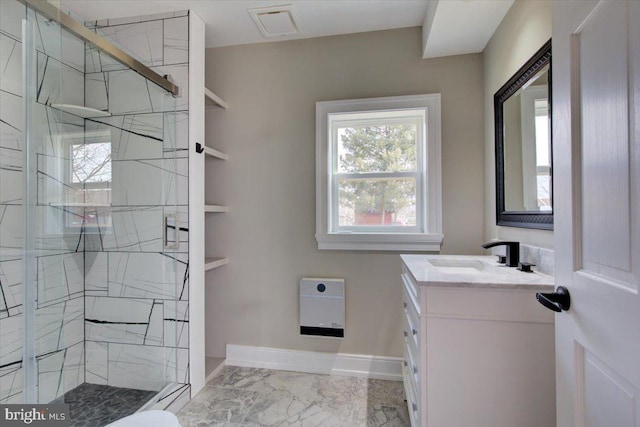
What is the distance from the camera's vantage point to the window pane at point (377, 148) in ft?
7.17

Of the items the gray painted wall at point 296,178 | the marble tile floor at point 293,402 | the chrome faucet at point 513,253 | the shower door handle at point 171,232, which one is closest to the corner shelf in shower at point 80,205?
the shower door handle at point 171,232

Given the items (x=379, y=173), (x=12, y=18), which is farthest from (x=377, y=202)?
(x=12, y=18)

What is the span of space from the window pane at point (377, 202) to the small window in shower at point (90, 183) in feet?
5.23

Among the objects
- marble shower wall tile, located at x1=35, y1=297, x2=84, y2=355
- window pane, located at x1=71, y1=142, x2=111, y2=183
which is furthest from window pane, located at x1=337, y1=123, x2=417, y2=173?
marble shower wall tile, located at x1=35, y1=297, x2=84, y2=355

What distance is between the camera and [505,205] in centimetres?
169

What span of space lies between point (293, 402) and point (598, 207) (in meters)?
1.81

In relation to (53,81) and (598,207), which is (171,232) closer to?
(53,81)

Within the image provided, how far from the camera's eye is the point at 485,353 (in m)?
1.12

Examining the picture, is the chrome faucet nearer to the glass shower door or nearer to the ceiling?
the ceiling

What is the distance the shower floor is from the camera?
64.6 inches

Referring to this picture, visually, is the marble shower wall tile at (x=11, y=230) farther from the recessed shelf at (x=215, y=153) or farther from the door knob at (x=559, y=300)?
the door knob at (x=559, y=300)

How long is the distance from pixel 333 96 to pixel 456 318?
5.58ft

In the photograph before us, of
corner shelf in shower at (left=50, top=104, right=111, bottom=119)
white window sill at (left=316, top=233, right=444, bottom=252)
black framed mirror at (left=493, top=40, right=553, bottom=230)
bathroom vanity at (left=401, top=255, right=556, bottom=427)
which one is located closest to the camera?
bathroom vanity at (left=401, top=255, right=556, bottom=427)

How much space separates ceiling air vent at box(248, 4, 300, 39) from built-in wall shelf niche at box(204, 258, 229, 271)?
1.70 m
